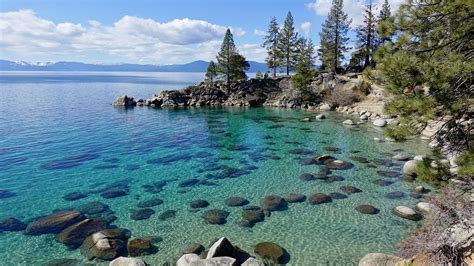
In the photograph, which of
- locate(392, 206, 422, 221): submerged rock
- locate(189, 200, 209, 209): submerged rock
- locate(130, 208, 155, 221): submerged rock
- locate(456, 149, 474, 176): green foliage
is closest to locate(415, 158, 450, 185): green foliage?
locate(456, 149, 474, 176): green foliage

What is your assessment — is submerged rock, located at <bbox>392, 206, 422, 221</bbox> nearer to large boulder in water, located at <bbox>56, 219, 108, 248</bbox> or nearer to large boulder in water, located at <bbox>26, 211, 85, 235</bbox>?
large boulder in water, located at <bbox>56, 219, 108, 248</bbox>

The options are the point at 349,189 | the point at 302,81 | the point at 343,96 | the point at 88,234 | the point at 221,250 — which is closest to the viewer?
the point at 221,250

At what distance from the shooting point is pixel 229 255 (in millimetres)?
12000

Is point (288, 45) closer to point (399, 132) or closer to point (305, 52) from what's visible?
point (305, 52)

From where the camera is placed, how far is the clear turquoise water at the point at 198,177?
13445 mm

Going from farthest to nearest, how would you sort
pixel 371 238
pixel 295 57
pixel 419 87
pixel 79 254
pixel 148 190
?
pixel 295 57
pixel 148 190
pixel 371 238
pixel 79 254
pixel 419 87

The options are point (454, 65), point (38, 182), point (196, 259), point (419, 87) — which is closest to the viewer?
point (454, 65)

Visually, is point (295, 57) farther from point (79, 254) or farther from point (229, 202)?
point (79, 254)

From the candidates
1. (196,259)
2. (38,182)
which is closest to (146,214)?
(196,259)

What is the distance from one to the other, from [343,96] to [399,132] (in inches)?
1966

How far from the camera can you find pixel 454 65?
8.26 metres

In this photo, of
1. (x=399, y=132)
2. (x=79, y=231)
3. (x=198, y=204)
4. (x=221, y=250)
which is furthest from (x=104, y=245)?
(x=399, y=132)

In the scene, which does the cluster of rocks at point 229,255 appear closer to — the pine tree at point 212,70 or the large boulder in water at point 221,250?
the large boulder in water at point 221,250

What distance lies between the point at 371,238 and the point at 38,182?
71.1 feet
